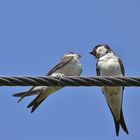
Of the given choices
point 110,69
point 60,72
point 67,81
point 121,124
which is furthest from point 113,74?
point 67,81

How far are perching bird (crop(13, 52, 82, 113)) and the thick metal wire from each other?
1687 mm

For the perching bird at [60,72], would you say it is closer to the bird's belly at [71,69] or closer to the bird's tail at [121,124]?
the bird's belly at [71,69]

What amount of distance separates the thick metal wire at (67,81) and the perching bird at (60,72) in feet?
5.53

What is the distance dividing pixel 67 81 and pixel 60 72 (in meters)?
2.37

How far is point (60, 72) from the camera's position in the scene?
6.22 metres

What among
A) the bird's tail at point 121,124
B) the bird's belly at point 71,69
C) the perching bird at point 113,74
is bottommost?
the bird's tail at point 121,124

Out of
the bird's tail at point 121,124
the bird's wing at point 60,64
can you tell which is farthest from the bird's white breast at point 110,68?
the bird's tail at point 121,124

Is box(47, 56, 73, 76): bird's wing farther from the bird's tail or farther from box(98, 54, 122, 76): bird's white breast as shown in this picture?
the bird's tail

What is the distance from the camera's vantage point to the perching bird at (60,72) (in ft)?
18.9

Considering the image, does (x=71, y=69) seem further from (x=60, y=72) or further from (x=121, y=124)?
(x=121, y=124)

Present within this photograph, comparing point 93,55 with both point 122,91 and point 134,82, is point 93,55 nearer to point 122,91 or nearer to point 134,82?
point 122,91

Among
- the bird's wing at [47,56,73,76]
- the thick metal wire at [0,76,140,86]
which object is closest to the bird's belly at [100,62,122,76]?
the bird's wing at [47,56,73,76]

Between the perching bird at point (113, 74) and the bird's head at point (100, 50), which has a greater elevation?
the bird's head at point (100, 50)

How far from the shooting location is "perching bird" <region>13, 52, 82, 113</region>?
5752 mm
